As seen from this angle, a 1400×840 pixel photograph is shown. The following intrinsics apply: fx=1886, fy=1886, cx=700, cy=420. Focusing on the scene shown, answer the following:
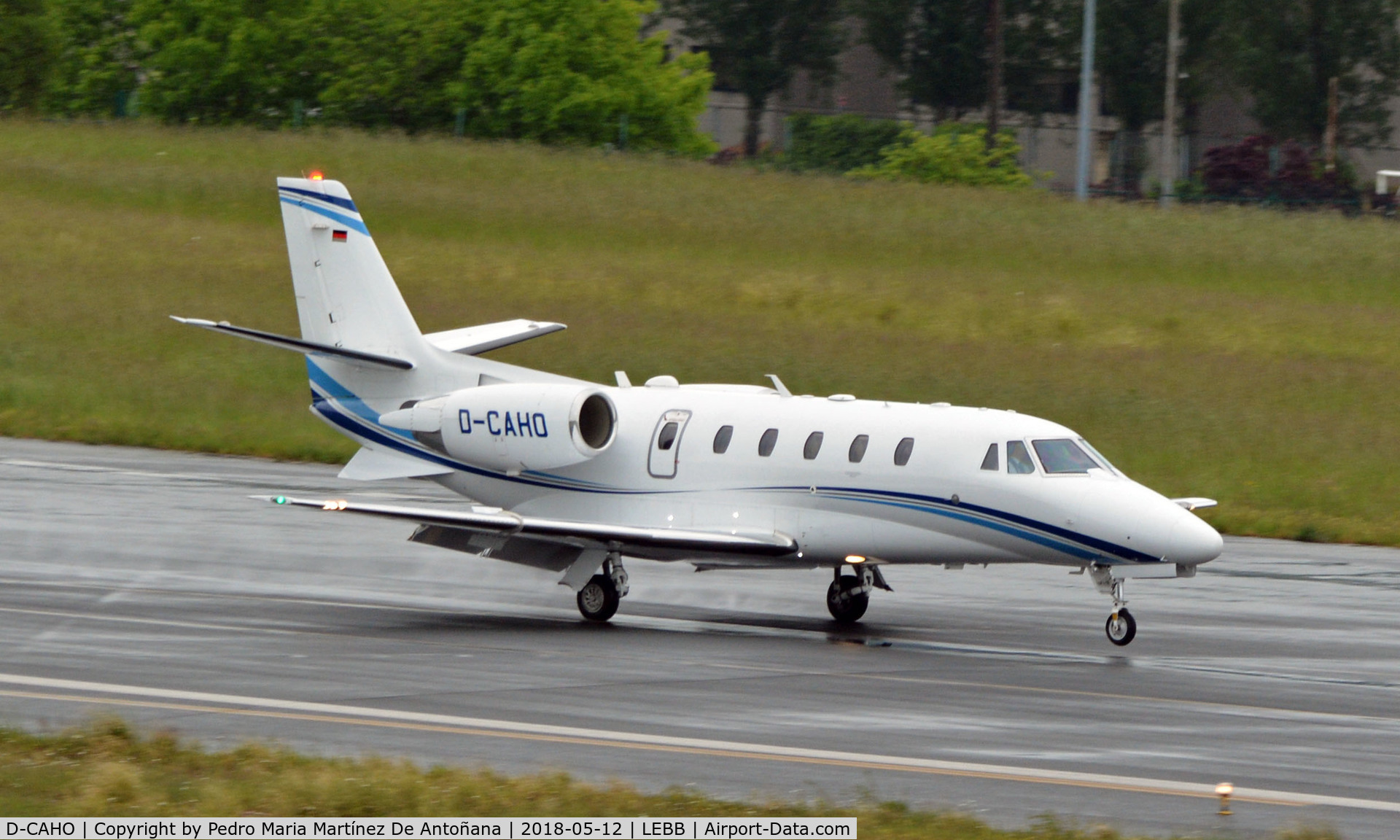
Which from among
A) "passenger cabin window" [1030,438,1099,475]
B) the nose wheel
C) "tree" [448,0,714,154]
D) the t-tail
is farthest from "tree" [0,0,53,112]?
the nose wheel

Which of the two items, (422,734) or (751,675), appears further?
(751,675)

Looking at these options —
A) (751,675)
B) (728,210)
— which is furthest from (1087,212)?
(751,675)

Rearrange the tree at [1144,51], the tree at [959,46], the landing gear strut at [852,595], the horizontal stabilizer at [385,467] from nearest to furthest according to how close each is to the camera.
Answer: the landing gear strut at [852,595]
the horizontal stabilizer at [385,467]
the tree at [1144,51]
the tree at [959,46]

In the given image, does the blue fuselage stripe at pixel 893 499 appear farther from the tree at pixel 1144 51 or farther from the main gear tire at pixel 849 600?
the tree at pixel 1144 51

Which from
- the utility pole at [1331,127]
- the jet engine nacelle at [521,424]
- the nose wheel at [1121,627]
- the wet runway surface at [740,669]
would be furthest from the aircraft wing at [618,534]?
the utility pole at [1331,127]

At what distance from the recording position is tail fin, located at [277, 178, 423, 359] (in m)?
23.3

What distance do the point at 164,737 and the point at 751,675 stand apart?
227 inches

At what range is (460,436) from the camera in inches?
856

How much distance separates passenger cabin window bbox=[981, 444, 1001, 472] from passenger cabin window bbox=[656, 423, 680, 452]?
3600 millimetres

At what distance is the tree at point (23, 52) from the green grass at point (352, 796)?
6354cm

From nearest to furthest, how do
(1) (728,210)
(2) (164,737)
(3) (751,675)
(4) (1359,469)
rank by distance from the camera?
(2) (164,737)
(3) (751,675)
(4) (1359,469)
(1) (728,210)

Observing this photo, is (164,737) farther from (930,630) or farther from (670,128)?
(670,128)

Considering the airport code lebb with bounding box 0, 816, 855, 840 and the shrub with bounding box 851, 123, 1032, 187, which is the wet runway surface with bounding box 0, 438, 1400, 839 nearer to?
the airport code lebb with bounding box 0, 816, 855, 840

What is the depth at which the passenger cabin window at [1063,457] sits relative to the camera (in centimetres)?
1900
